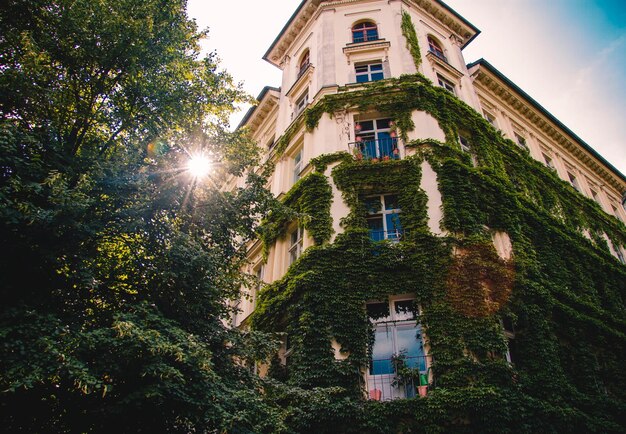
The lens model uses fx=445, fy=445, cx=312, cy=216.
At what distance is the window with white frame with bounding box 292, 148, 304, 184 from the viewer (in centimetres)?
A: 2020

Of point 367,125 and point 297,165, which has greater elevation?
point 367,125

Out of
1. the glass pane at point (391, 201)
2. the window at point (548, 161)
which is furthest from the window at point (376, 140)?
the window at point (548, 161)

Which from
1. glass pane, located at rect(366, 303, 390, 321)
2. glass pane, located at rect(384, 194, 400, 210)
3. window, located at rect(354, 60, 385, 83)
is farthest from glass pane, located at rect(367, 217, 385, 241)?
window, located at rect(354, 60, 385, 83)

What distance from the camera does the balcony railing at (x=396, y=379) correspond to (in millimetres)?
12070

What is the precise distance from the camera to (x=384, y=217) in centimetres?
1589

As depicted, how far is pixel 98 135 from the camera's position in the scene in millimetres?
11867

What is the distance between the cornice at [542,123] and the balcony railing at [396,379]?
768 inches

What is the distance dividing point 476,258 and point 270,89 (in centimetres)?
1781

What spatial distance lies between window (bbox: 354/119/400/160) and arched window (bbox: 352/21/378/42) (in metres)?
6.18

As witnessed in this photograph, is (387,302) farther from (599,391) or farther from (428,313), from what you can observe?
(599,391)

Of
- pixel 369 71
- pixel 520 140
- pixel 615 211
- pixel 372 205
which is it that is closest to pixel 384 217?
pixel 372 205

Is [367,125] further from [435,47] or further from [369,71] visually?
[435,47]

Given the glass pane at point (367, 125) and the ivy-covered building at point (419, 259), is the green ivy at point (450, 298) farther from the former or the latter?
the glass pane at point (367, 125)

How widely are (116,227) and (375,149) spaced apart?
11250 millimetres
